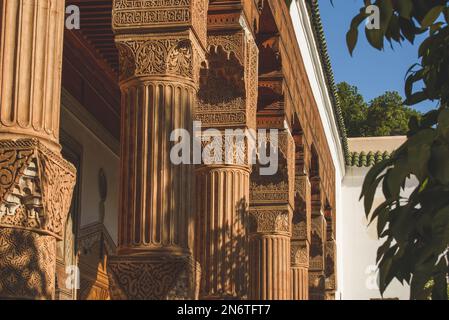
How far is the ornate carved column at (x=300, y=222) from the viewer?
49.9 feet

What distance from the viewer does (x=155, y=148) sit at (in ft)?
23.3

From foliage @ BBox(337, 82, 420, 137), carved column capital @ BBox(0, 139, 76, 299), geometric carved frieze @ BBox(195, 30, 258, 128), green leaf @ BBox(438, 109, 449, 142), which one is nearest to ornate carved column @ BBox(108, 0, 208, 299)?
geometric carved frieze @ BBox(195, 30, 258, 128)

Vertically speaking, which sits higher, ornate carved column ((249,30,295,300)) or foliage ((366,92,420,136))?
foliage ((366,92,420,136))

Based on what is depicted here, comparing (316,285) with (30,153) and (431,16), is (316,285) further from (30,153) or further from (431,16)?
(431,16)

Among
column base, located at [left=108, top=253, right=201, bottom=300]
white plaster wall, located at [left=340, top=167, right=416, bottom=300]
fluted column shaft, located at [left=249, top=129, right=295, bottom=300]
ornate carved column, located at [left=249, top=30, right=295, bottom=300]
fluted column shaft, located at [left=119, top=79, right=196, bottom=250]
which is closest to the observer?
column base, located at [left=108, top=253, right=201, bottom=300]

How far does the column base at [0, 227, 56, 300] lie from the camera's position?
431 cm

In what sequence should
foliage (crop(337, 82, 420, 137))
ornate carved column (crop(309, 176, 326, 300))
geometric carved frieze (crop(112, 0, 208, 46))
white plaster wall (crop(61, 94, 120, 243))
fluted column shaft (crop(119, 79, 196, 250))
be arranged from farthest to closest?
foliage (crop(337, 82, 420, 137)) → ornate carved column (crop(309, 176, 326, 300)) → white plaster wall (crop(61, 94, 120, 243)) → geometric carved frieze (crop(112, 0, 208, 46)) → fluted column shaft (crop(119, 79, 196, 250))

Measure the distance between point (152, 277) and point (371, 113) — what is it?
32688 mm

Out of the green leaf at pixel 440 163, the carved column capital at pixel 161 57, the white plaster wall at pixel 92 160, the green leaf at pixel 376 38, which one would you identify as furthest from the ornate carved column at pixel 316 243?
the green leaf at pixel 440 163

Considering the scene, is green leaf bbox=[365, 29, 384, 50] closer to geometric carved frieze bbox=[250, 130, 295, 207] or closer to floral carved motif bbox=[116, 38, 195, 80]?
floral carved motif bbox=[116, 38, 195, 80]

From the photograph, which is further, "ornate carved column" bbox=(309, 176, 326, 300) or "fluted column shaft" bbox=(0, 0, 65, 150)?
"ornate carved column" bbox=(309, 176, 326, 300)
